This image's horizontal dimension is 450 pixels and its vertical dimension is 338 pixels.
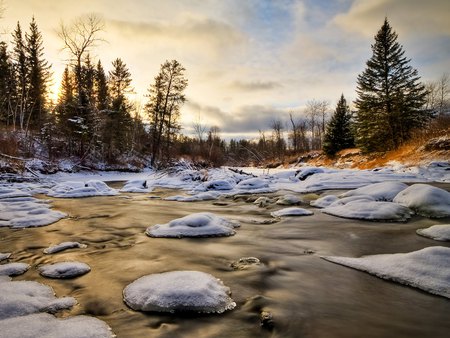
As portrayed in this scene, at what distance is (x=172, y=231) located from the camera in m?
5.00

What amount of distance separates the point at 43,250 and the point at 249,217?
3.98 m

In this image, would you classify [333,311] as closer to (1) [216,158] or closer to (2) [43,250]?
(2) [43,250]

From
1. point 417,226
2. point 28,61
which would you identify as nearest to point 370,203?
point 417,226

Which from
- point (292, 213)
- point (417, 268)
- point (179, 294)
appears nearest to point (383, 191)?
point (292, 213)

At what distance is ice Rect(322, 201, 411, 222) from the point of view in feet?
18.4

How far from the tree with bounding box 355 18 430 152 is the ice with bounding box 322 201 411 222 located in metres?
21.0

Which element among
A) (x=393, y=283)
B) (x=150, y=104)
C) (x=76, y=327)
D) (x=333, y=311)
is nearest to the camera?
(x=76, y=327)

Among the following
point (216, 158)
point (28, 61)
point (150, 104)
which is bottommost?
point (216, 158)

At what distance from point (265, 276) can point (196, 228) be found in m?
2.17

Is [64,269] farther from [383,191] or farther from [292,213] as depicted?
[383,191]

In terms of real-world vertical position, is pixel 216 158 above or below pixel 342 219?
above

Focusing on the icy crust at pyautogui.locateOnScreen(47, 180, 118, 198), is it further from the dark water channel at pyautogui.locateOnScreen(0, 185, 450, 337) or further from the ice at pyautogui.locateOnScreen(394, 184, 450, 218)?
the ice at pyautogui.locateOnScreen(394, 184, 450, 218)

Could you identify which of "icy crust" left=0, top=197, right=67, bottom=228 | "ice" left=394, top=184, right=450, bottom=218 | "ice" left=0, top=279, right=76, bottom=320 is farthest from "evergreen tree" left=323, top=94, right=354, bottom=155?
"ice" left=0, top=279, right=76, bottom=320

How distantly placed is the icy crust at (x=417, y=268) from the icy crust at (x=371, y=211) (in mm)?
2414
